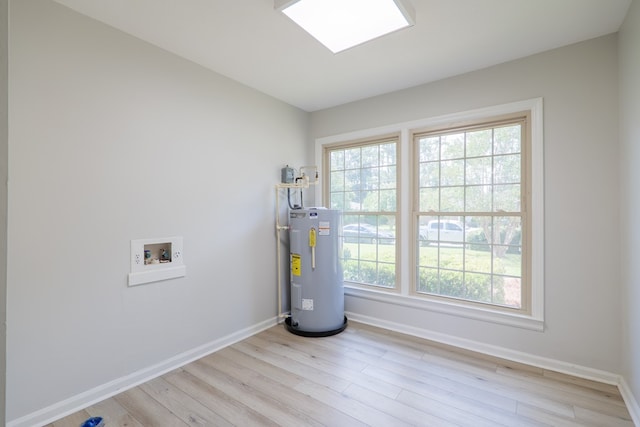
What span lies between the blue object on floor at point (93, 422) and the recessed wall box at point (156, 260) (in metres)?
0.82

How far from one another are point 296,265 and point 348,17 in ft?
7.44

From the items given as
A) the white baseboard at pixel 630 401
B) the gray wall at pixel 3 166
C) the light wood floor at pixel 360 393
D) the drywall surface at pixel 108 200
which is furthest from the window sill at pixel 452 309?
the gray wall at pixel 3 166

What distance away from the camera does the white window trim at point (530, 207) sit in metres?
2.42

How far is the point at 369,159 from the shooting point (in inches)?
137

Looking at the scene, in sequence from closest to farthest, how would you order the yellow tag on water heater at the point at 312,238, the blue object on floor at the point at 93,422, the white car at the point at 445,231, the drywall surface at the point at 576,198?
the blue object on floor at the point at 93,422 → the drywall surface at the point at 576,198 → the white car at the point at 445,231 → the yellow tag on water heater at the point at 312,238

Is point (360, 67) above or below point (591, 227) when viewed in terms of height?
above

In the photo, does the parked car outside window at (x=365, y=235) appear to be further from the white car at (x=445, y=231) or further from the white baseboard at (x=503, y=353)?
the white baseboard at (x=503, y=353)

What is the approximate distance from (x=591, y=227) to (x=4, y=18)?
3.18 m

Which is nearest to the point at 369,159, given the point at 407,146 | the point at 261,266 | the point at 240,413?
the point at 407,146

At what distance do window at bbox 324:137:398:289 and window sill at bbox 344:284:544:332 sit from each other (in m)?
0.13

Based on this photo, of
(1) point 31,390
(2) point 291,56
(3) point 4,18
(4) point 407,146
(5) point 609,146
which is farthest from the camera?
(4) point 407,146

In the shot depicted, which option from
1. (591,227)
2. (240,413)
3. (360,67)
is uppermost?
(360,67)

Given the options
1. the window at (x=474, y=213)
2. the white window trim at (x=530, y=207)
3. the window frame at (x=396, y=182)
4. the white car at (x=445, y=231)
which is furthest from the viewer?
the window frame at (x=396, y=182)

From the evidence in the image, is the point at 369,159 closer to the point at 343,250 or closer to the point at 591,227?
the point at 343,250
